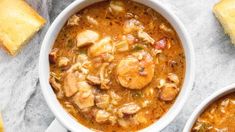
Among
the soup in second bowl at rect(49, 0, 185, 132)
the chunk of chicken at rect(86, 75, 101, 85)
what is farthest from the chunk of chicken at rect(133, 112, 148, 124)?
the chunk of chicken at rect(86, 75, 101, 85)

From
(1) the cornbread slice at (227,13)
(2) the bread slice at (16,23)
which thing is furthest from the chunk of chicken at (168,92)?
(2) the bread slice at (16,23)

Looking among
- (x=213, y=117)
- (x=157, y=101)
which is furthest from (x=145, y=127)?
(x=213, y=117)

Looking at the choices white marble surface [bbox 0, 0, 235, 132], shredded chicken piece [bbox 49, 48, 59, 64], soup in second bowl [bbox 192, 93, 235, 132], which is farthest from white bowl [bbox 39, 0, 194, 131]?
white marble surface [bbox 0, 0, 235, 132]

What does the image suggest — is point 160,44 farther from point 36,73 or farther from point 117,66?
point 36,73

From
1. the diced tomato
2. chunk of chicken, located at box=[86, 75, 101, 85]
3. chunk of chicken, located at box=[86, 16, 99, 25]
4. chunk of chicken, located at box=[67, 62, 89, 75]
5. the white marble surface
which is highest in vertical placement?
chunk of chicken, located at box=[86, 16, 99, 25]

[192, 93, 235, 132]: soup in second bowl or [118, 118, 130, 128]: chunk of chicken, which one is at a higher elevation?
[192, 93, 235, 132]: soup in second bowl

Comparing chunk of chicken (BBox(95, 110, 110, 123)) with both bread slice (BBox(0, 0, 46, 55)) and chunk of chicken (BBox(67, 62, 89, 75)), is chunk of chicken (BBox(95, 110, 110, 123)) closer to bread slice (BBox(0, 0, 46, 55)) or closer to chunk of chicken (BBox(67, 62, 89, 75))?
chunk of chicken (BBox(67, 62, 89, 75))

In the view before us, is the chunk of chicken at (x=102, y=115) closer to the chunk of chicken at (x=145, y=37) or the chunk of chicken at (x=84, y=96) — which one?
the chunk of chicken at (x=84, y=96)

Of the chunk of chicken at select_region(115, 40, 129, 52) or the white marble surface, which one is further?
the white marble surface
